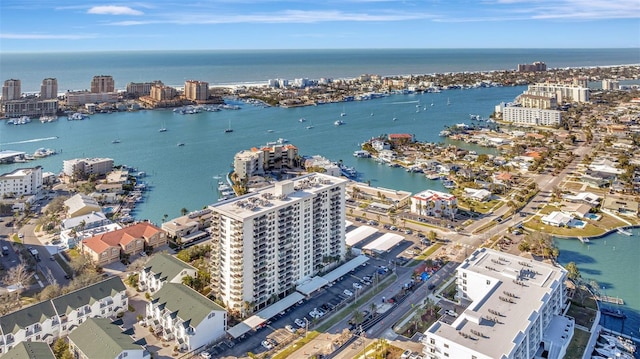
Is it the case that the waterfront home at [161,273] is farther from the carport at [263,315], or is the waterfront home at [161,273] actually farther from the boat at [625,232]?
the boat at [625,232]

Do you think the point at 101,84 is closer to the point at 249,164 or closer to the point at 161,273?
the point at 249,164

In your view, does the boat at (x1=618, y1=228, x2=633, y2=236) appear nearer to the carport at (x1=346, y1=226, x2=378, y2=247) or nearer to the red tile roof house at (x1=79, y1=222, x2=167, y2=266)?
the carport at (x1=346, y1=226, x2=378, y2=247)

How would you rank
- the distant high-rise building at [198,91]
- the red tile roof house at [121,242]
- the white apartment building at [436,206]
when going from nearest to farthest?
1. the red tile roof house at [121,242]
2. the white apartment building at [436,206]
3. the distant high-rise building at [198,91]

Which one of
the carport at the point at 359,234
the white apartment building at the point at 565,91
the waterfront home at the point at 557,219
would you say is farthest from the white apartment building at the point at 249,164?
the white apartment building at the point at 565,91

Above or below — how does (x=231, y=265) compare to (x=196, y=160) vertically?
below

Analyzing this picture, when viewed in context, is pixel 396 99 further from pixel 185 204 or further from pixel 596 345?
pixel 596 345

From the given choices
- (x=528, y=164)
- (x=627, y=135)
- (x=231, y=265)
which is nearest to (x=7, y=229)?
(x=231, y=265)

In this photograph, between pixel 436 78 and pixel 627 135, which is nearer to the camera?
pixel 627 135

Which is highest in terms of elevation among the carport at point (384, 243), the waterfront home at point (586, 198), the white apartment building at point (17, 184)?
the white apartment building at point (17, 184)
